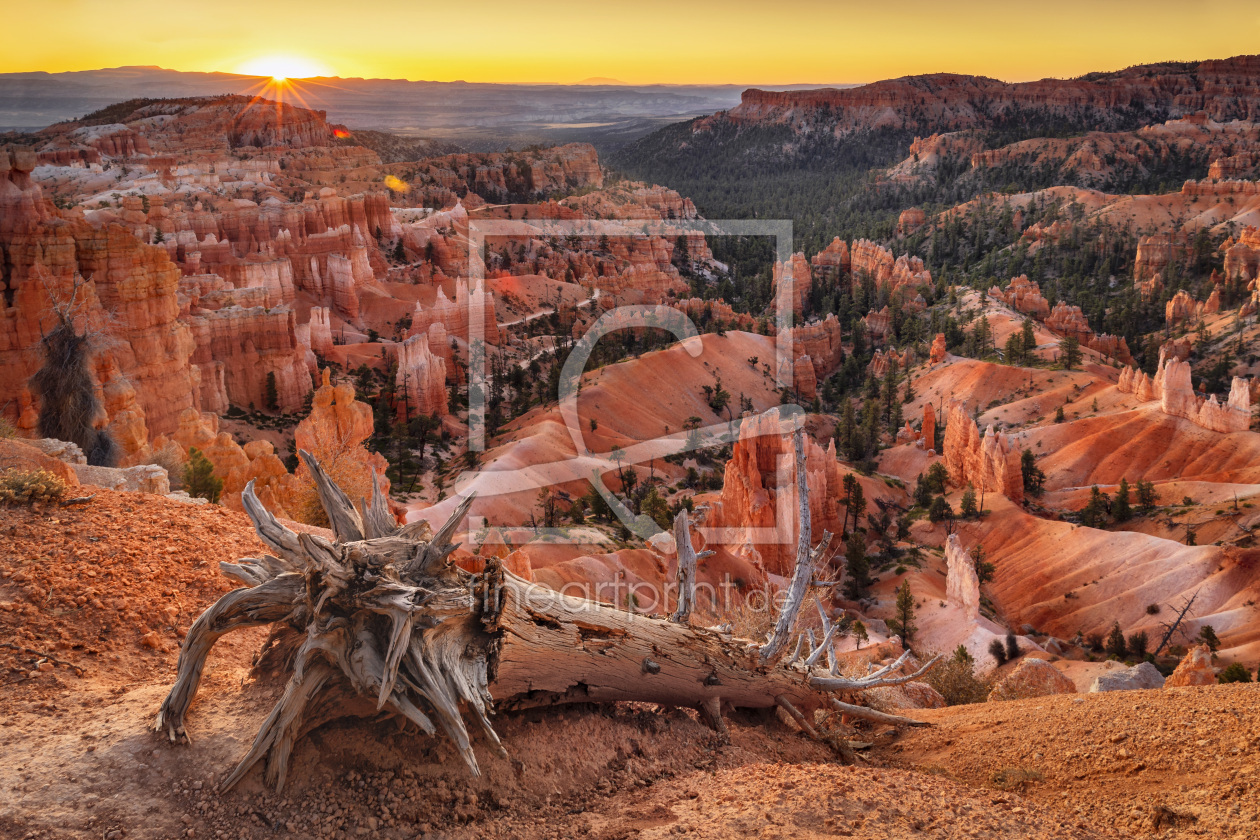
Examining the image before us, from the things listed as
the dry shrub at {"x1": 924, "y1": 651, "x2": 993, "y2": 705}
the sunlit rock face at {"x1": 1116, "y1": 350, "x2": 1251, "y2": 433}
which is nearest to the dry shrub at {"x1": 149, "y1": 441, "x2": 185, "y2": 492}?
the dry shrub at {"x1": 924, "y1": 651, "x2": 993, "y2": 705}

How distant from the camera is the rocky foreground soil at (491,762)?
492 centimetres

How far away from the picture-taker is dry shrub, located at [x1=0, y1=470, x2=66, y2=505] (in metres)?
7.92

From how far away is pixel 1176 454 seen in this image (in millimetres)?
54781

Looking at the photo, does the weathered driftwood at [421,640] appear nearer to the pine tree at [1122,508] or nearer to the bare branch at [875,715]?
the bare branch at [875,715]

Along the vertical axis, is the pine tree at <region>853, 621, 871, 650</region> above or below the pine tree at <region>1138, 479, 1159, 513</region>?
below

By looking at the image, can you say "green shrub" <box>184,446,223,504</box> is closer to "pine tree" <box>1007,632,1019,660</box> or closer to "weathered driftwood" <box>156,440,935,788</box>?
"weathered driftwood" <box>156,440,935,788</box>

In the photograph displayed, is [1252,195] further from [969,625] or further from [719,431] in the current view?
[969,625]

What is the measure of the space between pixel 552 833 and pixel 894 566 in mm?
39756

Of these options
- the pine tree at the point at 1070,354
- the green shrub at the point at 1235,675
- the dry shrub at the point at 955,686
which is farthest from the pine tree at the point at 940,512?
the dry shrub at the point at 955,686

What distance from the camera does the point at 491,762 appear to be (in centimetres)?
590

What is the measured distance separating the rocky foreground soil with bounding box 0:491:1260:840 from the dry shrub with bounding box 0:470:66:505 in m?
0.19

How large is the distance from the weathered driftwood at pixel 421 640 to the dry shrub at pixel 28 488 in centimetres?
348

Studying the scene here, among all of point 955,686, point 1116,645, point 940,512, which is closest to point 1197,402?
point 940,512

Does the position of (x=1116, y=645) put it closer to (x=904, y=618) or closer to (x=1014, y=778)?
(x=904, y=618)
